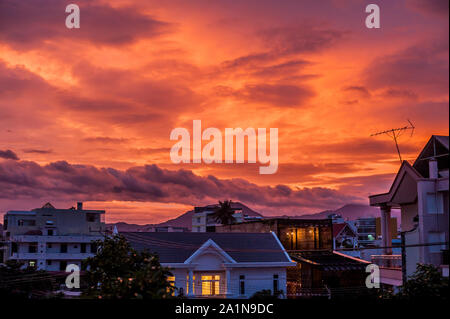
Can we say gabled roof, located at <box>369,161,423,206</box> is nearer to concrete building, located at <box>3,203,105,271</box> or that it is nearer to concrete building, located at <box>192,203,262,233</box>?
concrete building, located at <box>3,203,105,271</box>

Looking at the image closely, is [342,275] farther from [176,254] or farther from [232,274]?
[176,254]

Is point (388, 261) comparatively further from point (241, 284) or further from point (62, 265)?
point (62, 265)

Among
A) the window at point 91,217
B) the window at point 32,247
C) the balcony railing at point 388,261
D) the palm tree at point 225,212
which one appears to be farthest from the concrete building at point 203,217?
A: the balcony railing at point 388,261

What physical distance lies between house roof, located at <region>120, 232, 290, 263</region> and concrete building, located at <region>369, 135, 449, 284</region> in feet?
59.3

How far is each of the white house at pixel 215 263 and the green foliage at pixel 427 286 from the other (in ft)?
73.7

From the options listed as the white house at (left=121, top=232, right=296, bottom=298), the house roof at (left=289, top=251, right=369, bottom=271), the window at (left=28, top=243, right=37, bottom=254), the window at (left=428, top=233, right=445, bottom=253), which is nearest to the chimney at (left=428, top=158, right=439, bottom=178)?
the window at (left=428, top=233, right=445, bottom=253)

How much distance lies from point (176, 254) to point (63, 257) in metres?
39.2

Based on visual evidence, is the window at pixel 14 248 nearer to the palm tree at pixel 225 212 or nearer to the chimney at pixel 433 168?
the palm tree at pixel 225 212

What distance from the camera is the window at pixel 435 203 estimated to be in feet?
84.9

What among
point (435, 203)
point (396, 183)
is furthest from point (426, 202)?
point (396, 183)

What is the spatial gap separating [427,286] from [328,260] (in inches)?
1355

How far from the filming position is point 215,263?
4456 cm
